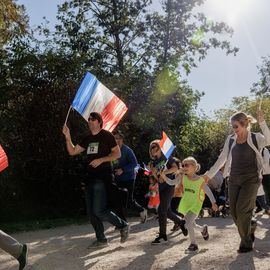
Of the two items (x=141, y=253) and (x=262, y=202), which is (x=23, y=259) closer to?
(x=141, y=253)

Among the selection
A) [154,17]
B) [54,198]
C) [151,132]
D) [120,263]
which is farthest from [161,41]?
[120,263]

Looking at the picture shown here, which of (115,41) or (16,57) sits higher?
(115,41)

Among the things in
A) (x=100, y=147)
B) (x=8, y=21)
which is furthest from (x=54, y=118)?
(x=100, y=147)

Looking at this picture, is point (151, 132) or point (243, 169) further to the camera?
point (151, 132)

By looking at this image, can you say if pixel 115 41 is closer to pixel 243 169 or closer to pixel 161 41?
pixel 161 41

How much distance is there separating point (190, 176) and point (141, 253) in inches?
54.7

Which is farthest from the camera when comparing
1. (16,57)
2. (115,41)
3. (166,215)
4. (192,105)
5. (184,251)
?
(115,41)

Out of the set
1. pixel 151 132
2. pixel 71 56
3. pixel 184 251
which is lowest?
pixel 184 251

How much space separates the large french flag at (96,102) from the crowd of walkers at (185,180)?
0.58 metres

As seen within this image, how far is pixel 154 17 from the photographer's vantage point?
961 inches

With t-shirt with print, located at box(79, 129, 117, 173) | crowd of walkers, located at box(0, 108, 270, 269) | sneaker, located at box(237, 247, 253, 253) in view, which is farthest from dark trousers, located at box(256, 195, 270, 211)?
t-shirt with print, located at box(79, 129, 117, 173)

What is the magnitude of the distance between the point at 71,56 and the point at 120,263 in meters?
8.42

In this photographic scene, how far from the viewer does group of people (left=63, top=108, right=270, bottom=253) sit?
20.8ft

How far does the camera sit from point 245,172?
632cm
